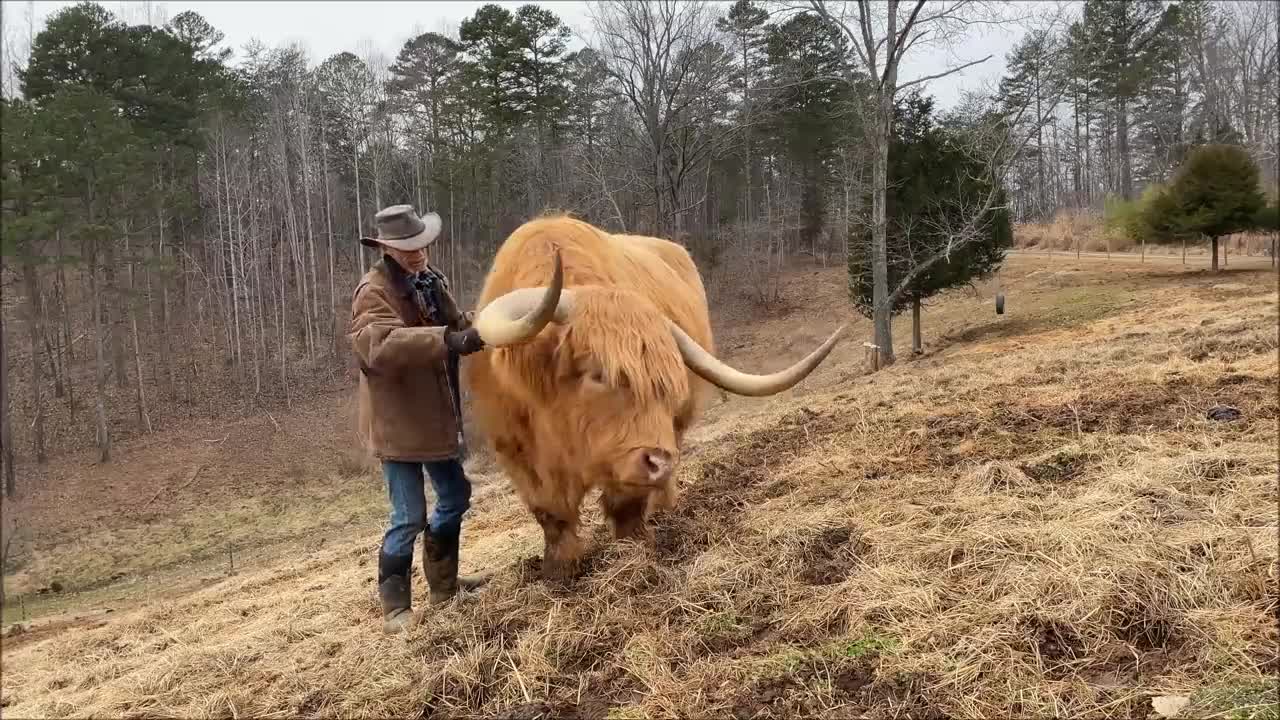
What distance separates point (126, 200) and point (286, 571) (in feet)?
18.3

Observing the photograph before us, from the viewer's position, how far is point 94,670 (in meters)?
4.25

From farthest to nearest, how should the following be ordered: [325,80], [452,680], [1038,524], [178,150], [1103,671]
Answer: [325,80]
[178,150]
[1038,524]
[452,680]
[1103,671]

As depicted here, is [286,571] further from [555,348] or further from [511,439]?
[555,348]

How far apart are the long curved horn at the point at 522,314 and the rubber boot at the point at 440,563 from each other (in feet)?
4.65

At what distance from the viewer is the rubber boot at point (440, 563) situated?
4.27 meters

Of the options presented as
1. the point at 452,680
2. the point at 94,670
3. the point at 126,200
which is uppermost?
the point at 126,200

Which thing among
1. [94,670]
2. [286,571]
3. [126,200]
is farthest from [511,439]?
[126,200]

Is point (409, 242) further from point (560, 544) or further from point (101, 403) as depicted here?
point (101, 403)

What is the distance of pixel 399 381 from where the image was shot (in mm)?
3922

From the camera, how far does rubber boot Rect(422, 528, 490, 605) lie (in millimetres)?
4266

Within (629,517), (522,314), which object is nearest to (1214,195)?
(522,314)

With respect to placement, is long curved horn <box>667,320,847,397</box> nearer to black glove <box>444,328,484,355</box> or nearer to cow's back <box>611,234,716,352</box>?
cow's back <box>611,234,716,352</box>

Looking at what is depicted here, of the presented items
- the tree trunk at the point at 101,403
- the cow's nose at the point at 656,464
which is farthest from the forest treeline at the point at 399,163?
the cow's nose at the point at 656,464

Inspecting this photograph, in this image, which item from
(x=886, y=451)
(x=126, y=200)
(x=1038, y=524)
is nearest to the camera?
(x=1038, y=524)
